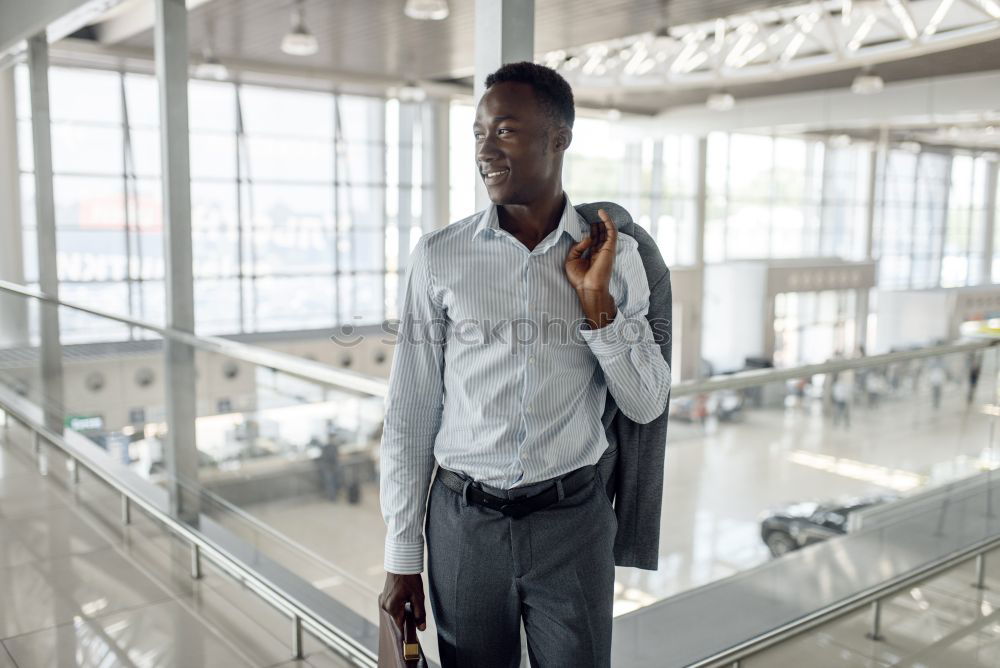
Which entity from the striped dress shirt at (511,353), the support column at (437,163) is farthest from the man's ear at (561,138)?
the support column at (437,163)

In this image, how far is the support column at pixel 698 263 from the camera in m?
22.9

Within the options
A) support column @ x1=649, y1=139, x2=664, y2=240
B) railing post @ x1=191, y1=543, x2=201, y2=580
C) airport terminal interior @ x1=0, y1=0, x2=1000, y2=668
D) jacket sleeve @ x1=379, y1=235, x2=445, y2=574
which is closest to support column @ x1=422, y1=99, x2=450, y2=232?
airport terminal interior @ x1=0, y1=0, x2=1000, y2=668

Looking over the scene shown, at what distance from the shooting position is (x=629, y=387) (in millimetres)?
1597

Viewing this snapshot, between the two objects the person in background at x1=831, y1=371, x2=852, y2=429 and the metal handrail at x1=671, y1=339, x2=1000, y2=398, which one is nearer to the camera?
the metal handrail at x1=671, y1=339, x2=1000, y2=398

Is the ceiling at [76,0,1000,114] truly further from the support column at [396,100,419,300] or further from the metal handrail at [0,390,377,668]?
the metal handrail at [0,390,377,668]

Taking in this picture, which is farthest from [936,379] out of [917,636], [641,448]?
[641,448]

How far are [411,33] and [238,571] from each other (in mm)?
9632

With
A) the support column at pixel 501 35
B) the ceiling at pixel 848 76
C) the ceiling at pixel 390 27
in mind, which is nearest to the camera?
the support column at pixel 501 35

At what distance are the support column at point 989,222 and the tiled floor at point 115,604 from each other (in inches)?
1330

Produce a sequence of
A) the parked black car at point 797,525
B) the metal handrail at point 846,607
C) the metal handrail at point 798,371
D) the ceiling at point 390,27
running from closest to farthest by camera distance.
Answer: the metal handrail at point 798,371 < the metal handrail at point 846,607 < the parked black car at point 797,525 < the ceiling at point 390,27

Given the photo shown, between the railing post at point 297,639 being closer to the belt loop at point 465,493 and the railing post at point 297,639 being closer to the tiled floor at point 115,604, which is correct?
the tiled floor at point 115,604

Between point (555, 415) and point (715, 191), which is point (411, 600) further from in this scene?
point (715, 191)

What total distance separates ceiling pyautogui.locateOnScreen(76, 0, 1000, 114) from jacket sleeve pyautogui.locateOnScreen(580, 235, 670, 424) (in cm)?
865

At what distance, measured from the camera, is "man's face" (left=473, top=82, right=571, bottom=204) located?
1.55 meters
